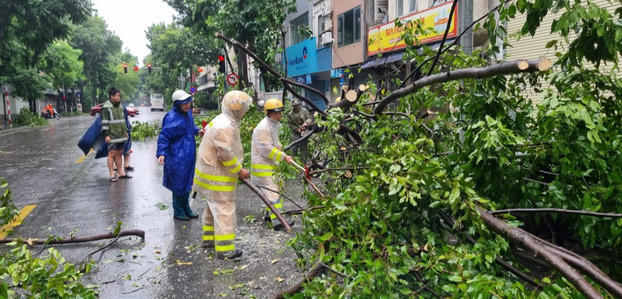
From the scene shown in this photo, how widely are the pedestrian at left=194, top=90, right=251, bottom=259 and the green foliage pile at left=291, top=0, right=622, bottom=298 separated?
5.54 feet

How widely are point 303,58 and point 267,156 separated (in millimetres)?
20255

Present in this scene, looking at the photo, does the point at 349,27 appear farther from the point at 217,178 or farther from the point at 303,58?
the point at 217,178

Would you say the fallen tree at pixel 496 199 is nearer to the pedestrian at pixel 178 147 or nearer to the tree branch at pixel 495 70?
the tree branch at pixel 495 70

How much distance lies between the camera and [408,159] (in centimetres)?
266

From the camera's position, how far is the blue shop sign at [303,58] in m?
23.9

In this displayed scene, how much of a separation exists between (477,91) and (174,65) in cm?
4020

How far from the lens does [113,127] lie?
8.95 m

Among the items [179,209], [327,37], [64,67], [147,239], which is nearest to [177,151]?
Result: [179,209]

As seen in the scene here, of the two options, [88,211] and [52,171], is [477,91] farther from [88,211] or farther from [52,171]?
[52,171]

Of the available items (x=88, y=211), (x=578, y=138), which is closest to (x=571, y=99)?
(x=578, y=138)

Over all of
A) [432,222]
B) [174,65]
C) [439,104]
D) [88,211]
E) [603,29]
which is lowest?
[88,211]

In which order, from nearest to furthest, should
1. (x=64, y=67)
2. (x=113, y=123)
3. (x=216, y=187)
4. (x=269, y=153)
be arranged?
(x=216, y=187) < (x=269, y=153) < (x=113, y=123) < (x=64, y=67)

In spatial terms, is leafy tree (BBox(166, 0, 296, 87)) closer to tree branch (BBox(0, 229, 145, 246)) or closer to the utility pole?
the utility pole

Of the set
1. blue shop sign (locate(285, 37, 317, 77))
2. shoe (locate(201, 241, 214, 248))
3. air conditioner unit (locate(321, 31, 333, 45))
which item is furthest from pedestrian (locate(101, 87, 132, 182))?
blue shop sign (locate(285, 37, 317, 77))
